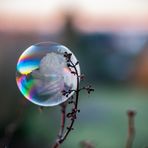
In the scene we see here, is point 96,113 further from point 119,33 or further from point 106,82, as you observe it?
point 119,33

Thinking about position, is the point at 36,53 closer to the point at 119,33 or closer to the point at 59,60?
the point at 59,60

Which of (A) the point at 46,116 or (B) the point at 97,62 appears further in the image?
(B) the point at 97,62

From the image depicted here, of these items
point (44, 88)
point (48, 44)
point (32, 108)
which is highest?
point (48, 44)

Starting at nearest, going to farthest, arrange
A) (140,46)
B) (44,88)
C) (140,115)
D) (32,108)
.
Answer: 1. (44,88)
2. (32,108)
3. (140,115)
4. (140,46)

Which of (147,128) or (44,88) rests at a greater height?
(44,88)

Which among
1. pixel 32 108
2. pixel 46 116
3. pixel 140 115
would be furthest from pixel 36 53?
pixel 140 115

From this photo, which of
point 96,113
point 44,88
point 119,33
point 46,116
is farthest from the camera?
point 119,33
